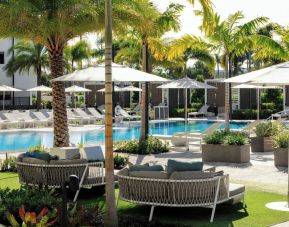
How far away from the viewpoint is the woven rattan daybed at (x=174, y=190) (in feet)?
26.8

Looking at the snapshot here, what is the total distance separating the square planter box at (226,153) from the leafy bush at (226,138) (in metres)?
0.19

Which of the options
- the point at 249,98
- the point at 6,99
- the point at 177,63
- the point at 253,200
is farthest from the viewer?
A: the point at 6,99

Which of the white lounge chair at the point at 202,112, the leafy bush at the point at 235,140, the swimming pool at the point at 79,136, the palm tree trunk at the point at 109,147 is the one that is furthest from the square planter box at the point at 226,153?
the white lounge chair at the point at 202,112

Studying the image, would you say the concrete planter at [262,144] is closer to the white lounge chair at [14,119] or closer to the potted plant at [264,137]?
the potted plant at [264,137]

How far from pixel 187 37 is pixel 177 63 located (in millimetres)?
16729

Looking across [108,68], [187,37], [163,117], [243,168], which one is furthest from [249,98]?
[108,68]

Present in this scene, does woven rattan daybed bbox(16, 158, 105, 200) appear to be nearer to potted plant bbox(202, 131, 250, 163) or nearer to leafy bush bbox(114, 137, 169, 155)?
potted plant bbox(202, 131, 250, 163)

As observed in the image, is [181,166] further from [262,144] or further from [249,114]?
[249,114]

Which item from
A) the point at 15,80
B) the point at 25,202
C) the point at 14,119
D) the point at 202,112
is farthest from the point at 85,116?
the point at 25,202

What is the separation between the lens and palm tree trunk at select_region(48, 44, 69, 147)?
14.5 metres

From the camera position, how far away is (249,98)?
4025 cm

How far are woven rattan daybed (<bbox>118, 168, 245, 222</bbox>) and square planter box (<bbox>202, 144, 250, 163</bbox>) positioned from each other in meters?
6.34

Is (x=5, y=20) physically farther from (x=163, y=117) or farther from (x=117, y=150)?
(x=163, y=117)

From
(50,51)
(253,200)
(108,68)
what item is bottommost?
(253,200)
